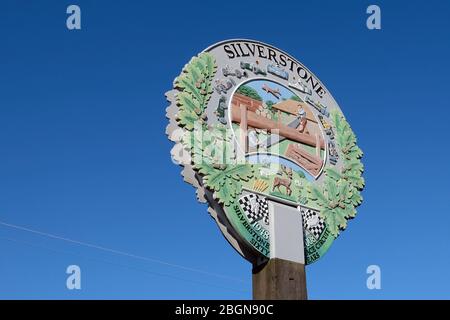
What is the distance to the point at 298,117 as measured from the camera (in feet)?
35.9

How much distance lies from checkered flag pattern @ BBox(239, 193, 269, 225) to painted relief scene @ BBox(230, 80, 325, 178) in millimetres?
643

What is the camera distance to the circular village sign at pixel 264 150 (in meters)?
9.34

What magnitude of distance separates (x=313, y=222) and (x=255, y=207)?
1.21 m

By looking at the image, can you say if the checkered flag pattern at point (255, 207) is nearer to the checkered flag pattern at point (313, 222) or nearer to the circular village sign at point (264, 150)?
the circular village sign at point (264, 150)

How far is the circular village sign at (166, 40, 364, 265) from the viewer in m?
9.34

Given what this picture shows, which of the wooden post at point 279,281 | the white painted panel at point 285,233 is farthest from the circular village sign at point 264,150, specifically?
the wooden post at point 279,281

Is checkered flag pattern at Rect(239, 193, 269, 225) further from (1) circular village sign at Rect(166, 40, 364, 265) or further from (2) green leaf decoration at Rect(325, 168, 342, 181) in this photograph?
(2) green leaf decoration at Rect(325, 168, 342, 181)

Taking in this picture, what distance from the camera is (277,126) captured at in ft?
34.2

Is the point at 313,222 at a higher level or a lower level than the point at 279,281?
higher

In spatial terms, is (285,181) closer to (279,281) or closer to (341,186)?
(341,186)

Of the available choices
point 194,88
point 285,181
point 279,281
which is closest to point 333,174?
point 285,181

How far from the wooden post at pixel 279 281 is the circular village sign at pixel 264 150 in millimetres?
138
